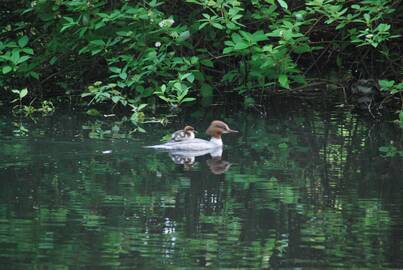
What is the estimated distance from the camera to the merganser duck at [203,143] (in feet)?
38.0

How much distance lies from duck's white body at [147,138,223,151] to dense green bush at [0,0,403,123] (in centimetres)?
141

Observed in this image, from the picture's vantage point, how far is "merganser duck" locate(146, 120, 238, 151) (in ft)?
38.0

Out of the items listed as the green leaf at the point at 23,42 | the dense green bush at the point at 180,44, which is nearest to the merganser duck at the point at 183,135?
the dense green bush at the point at 180,44

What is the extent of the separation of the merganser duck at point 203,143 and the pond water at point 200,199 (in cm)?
16

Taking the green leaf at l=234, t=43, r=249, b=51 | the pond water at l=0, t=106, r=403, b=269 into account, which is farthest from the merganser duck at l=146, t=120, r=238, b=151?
the green leaf at l=234, t=43, r=249, b=51

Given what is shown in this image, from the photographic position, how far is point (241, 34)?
14266 millimetres

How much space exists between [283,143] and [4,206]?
4479mm

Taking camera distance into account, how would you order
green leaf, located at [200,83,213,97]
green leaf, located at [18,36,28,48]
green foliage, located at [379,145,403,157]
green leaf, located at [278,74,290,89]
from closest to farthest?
green foliage, located at [379,145,403,157], green leaf, located at [278,74,290,89], green leaf, located at [18,36,28,48], green leaf, located at [200,83,213,97]

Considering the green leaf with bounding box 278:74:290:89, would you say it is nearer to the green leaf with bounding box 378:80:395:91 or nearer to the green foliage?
the green leaf with bounding box 378:80:395:91

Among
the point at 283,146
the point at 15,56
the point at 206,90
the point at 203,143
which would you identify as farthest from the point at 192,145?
the point at 15,56

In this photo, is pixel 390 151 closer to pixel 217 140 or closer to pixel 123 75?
pixel 217 140

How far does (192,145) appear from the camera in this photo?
11.8m

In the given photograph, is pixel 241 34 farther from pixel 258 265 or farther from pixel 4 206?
pixel 258 265

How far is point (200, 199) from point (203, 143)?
298cm
